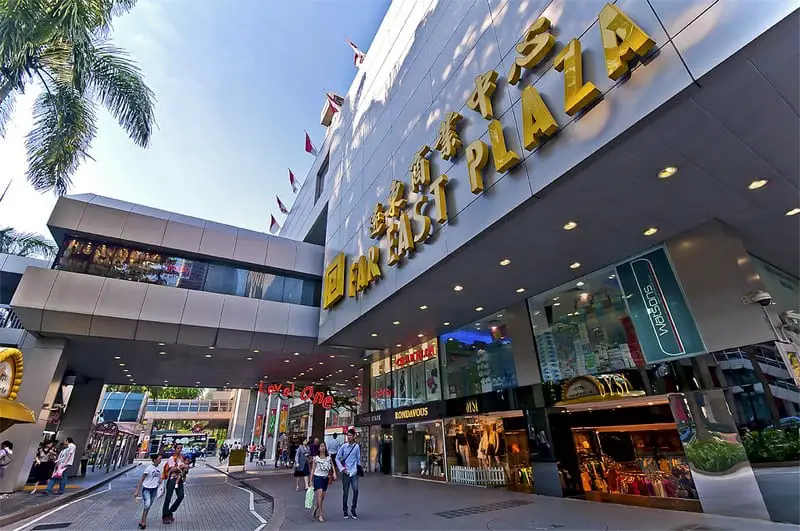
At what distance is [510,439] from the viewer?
1387cm

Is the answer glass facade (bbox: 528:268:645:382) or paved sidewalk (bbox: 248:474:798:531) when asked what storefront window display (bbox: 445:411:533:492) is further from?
glass facade (bbox: 528:268:645:382)

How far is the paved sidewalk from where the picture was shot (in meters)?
6.62

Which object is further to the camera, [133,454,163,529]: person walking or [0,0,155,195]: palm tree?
[0,0,155,195]: palm tree

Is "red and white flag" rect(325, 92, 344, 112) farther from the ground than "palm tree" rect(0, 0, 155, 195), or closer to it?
farther from the ground

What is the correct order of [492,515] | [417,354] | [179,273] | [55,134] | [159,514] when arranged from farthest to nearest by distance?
[417,354]
[179,273]
[55,134]
[159,514]
[492,515]

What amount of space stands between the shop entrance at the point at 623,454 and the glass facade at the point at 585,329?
3.48 ft

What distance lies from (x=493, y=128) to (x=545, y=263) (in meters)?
3.73

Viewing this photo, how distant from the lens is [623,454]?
11875 millimetres

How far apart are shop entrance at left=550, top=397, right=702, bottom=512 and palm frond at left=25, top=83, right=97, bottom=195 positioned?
16.8 m

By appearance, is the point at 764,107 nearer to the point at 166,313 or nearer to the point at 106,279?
the point at 166,313

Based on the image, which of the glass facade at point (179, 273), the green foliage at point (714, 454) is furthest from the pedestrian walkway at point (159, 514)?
the green foliage at point (714, 454)

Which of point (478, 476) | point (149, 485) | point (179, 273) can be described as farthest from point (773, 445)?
point (179, 273)

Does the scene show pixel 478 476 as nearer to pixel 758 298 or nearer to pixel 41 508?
pixel 758 298

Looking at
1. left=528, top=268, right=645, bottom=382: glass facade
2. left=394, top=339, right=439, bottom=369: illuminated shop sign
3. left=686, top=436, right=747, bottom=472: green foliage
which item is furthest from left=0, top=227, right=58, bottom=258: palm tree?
left=686, top=436, right=747, bottom=472: green foliage
